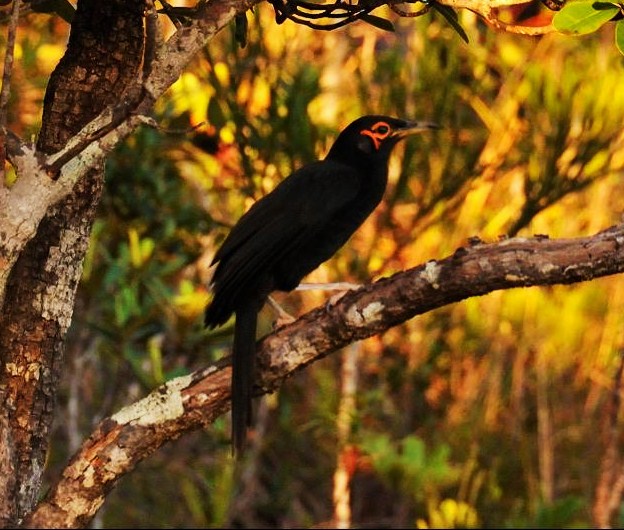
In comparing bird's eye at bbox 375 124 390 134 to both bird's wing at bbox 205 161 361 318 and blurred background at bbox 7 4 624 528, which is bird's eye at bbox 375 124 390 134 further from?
blurred background at bbox 7 4 624 528

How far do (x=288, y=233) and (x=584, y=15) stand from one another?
150 cm

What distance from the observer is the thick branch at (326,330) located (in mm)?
2588

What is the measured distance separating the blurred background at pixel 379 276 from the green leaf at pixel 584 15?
2386 mm

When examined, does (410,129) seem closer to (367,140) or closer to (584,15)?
(367,140)

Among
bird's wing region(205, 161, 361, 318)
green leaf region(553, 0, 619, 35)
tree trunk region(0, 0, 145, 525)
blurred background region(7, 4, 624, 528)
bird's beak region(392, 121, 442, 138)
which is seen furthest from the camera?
blurred background region(7, 4, 624, 528)

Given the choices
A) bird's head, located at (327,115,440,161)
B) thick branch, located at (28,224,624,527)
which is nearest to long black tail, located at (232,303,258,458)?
thick branch, located at (28,224,624,527)

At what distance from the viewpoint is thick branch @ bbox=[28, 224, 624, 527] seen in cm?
259

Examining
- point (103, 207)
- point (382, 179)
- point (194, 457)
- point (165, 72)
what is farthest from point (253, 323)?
point (194, 457)

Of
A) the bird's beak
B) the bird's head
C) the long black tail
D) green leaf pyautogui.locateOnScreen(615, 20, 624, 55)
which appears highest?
the bird's beak

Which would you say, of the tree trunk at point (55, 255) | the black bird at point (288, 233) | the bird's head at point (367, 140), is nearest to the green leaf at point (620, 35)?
the tree trunk at point (55, 255)

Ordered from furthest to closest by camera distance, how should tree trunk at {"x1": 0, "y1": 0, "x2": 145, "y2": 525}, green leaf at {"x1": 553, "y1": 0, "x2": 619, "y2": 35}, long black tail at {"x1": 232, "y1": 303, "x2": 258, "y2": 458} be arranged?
long black tail at {"x1": 232, "y1": 303, "x2": 258, "y2": 458} < tree trunk at {"x1": 0, "y1": 0, "x2": 145, "y2": 525} < green leaf at {"x1": 553, "y1": 0, "x2": 619, "y2": 35}

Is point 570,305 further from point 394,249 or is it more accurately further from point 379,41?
point 379,41

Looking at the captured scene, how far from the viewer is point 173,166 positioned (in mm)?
6301

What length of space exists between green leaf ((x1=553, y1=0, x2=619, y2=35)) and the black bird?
1345mm
